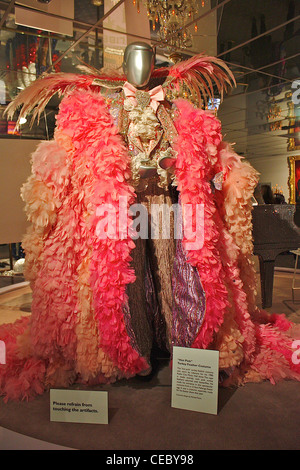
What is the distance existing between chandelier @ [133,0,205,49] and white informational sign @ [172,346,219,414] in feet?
7.66

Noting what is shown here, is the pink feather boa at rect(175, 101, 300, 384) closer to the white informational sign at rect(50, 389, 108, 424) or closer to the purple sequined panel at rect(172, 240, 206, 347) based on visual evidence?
the purple sequined panel at rect(172, 240, 206, 347)

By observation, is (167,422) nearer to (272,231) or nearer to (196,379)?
(196,379)

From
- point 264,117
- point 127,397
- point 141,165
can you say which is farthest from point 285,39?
point 127,397

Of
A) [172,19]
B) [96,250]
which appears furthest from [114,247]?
[172,19]

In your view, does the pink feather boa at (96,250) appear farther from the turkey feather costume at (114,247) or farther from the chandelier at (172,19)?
the chandelier at (172,19)

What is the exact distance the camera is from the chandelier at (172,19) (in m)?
2.72

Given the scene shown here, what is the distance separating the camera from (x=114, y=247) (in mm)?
1565

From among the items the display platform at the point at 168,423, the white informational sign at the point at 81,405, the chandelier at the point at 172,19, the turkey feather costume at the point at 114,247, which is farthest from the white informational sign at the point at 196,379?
the chandelier at the point at 172,19

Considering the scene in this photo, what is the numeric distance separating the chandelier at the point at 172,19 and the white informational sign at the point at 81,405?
251cm

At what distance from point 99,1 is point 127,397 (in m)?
2.77

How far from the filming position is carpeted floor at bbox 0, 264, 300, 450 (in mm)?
1306

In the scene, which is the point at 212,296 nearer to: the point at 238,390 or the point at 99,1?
the point at 238,390

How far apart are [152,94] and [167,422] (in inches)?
53.9

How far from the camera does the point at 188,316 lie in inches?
65.6
